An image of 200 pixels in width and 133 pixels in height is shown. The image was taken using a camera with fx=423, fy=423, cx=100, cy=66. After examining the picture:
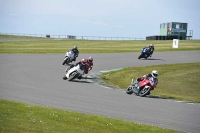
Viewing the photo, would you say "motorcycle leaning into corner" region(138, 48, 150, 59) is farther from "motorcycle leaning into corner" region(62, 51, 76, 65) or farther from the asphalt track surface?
the asphalt track surface

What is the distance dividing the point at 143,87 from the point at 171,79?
27.6 feet

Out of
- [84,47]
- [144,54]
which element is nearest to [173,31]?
[84,47]

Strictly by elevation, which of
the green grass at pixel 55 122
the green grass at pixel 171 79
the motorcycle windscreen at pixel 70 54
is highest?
the motorcycle windscreen at pixel 70 54

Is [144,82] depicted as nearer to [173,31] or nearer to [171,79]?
[171,79]

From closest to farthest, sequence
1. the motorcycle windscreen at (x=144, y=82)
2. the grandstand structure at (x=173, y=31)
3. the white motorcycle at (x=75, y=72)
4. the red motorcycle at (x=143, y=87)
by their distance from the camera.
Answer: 1. the red motorcycle at (x=143, y=87)
2. the motorcycle windscreen at (x=144, y=82)
3. the white motorcycle at (x=75, y=72)
4. the grandstand structure at (x=173, y=31)

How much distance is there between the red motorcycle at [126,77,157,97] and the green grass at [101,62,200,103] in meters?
1.27

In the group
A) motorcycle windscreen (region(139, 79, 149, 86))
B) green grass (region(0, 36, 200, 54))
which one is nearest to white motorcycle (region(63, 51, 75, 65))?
green grass (region(0, 36, 200, 54))

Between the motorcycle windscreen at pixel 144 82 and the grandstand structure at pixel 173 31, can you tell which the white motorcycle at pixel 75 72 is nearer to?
the motorcycle windscreen at pixel 144 82

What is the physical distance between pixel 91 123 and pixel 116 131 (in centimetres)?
89

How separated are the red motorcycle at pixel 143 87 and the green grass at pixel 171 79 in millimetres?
1269

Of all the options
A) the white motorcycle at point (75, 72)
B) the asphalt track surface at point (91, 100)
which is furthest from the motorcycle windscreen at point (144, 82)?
the white motorcycle at point (75, 72)

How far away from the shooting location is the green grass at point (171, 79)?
73.3 feet

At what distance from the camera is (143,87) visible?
20156 millimetres

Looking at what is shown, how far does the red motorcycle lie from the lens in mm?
19953
